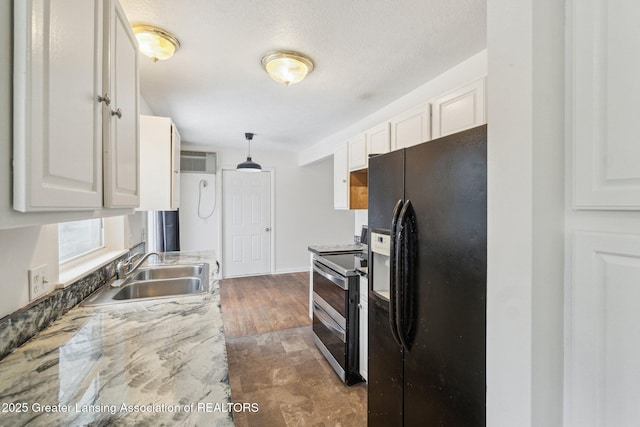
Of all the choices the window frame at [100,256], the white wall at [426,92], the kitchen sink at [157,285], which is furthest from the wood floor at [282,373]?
the white wall at [426,92]

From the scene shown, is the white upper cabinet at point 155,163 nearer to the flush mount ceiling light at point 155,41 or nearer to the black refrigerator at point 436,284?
the flush mount ceiling light at point 155,41

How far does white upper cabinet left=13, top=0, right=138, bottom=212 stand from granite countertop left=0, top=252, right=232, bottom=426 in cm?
49

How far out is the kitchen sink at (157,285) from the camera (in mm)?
1536

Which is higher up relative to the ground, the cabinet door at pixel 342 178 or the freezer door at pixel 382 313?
the cabinet door at pixel 342 178

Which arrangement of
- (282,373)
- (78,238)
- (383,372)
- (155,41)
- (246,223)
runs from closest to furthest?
(383,372), (155,41), (78,238), (282,373), (246,223)

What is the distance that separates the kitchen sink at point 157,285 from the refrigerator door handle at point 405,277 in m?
1.09

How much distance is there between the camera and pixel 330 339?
93.8 inches

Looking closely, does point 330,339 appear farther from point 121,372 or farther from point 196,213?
point 196,213

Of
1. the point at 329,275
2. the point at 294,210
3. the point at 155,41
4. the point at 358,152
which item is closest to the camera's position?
the point at 155,41

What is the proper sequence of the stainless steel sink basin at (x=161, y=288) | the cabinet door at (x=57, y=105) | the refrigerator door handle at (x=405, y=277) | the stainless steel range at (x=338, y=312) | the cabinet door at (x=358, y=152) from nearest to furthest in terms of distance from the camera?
1. the cabinet door at (x=57, y=105)
2. the refrigerator door handle at (x=405, y=277)
3. the stainless steel sink basin at (x=161, y=288)
4. the stainless steel range at (x=338, y=312)
5. the cabinet door at (x=358, y=152)

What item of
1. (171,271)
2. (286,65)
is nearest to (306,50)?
(286,65)

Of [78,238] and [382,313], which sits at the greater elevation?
[78,238]

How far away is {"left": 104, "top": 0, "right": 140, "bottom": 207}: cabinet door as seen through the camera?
0.96 meters

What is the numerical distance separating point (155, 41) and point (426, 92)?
78.9 inches
